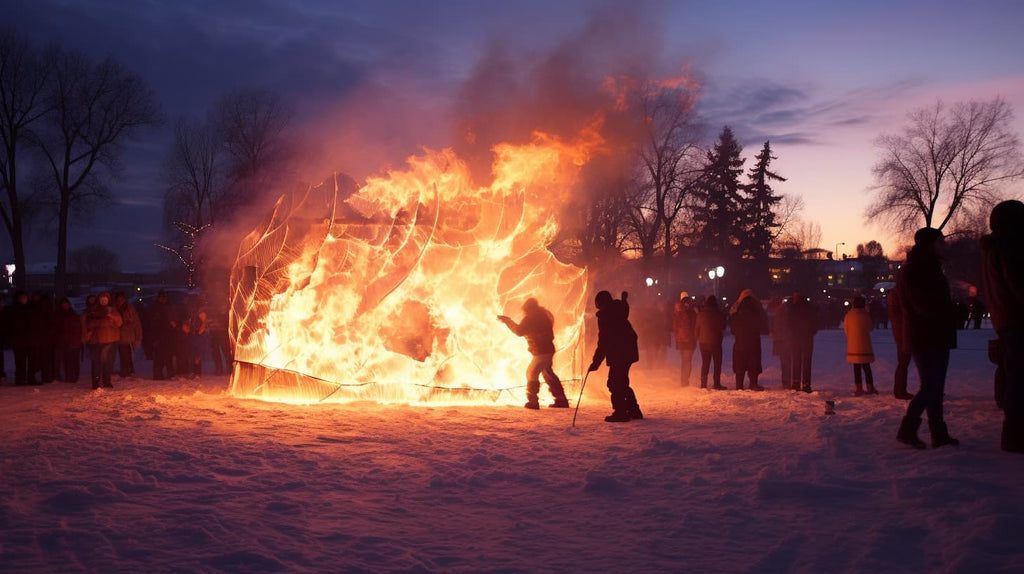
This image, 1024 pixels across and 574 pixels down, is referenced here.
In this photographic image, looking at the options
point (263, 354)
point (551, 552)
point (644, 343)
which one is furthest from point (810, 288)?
point (551, 552)

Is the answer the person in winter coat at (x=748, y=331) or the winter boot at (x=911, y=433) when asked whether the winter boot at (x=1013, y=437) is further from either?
the person in winter coat at (x=748, y=331)

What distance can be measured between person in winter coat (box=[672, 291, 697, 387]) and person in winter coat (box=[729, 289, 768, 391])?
4.19ft

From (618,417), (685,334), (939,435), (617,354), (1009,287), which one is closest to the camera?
(1009,287)

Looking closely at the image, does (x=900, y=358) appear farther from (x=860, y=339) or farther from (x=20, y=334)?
(x=20, y=334)

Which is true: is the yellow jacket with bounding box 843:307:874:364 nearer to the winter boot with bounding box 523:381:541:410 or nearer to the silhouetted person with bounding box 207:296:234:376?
the winter boot with bounding box 523:381:541:410

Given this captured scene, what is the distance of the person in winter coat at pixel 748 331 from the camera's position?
12844 mm

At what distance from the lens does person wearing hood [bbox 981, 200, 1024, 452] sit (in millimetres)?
6023

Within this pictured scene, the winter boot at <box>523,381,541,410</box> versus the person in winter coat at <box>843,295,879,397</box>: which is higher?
the person in winter coat at <box>843,295,879,397</box>

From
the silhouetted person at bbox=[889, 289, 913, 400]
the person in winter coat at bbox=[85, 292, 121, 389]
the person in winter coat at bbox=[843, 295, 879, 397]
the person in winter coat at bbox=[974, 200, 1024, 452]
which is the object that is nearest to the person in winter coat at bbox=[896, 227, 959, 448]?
the person in winter coat at bbox=[974, 200, 1024, 452]

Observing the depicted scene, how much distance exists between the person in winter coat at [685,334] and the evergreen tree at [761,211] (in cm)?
3657

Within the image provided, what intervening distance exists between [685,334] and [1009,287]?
861 cm

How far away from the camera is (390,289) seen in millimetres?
11461

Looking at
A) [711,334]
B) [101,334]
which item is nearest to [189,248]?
[101,334]

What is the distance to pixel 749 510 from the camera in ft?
17.6
